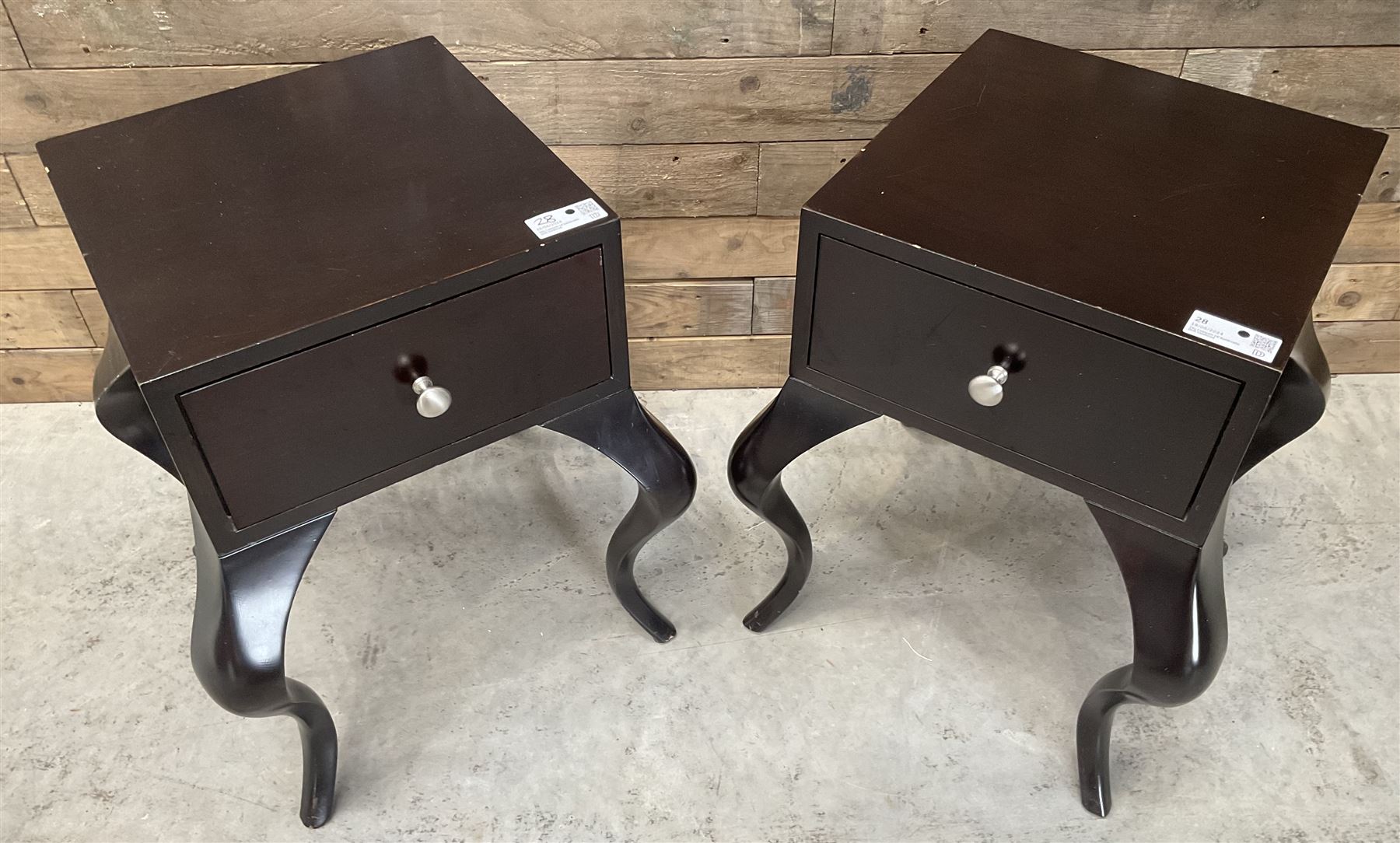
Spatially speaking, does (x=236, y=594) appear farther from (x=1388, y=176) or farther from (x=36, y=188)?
(x=1388, y=176)

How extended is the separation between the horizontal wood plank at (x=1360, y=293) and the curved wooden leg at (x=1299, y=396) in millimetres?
520

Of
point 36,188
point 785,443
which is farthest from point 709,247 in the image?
point 36,188

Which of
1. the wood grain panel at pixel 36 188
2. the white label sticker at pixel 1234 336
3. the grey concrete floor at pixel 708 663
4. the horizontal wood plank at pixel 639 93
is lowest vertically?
the grey concrete floor at pixel 708 663

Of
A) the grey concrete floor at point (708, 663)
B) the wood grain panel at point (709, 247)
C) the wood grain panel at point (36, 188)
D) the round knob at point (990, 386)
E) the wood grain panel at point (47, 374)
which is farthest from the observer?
the wood grain panel at point (47, 374)

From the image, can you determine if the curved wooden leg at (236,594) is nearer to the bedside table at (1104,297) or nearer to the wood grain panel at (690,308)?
the bedside table at (1104,297)

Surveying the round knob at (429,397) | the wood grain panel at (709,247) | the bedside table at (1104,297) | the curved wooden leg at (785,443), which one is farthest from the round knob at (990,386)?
the wood grain panel at (709,247)

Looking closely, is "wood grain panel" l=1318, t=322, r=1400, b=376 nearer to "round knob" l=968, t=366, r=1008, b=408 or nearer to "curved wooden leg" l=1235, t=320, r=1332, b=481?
"curved wooden leg" l=1235, t=320, r=1332, b=481

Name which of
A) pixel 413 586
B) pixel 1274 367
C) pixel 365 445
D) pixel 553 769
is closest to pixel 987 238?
pixel 1274 367

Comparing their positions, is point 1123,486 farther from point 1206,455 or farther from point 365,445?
point 365,445

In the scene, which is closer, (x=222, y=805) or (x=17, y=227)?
(x=222, y=805)

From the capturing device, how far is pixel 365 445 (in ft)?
2.95

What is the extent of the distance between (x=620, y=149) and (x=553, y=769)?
2.20 ft

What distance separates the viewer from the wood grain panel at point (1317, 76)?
120cm

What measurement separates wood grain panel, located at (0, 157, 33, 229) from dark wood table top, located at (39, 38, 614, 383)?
364mm
